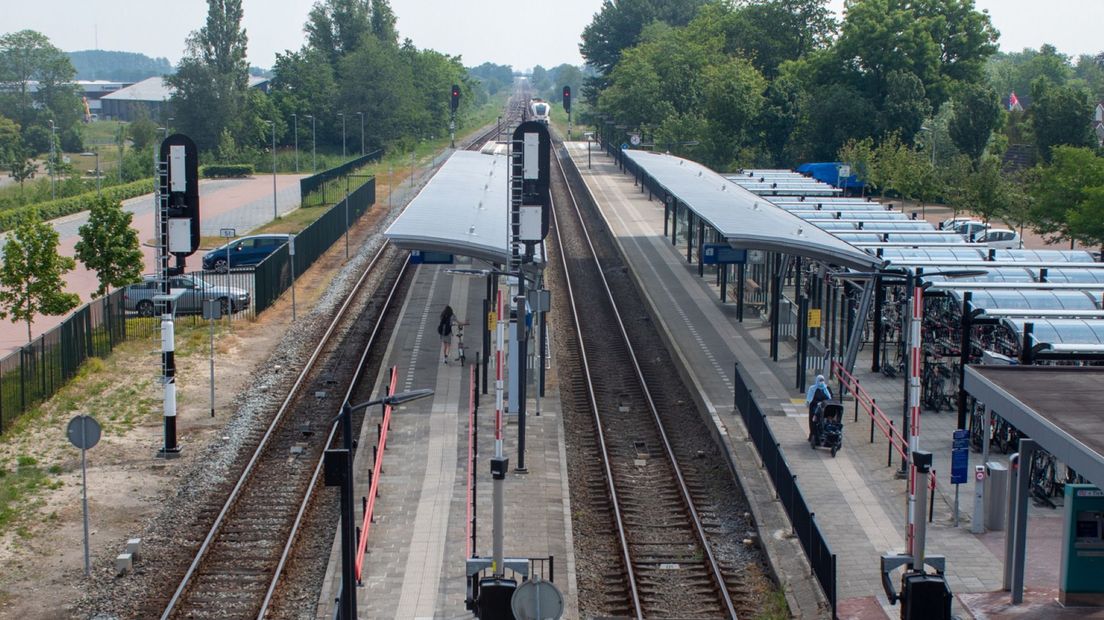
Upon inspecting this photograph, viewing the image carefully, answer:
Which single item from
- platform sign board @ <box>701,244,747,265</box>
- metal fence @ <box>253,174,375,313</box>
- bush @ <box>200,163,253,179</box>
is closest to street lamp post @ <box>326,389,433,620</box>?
platform sign board @ <box>701,244,747,265</box>

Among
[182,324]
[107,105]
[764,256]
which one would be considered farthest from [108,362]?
[107,105]

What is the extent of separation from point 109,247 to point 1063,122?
147 ft

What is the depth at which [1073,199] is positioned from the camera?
36.3m

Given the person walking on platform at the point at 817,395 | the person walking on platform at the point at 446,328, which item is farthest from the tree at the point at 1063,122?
the person walking on platform at the point at 817,395

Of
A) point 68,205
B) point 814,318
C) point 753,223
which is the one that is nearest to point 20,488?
point 814,318

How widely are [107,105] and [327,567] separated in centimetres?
14817

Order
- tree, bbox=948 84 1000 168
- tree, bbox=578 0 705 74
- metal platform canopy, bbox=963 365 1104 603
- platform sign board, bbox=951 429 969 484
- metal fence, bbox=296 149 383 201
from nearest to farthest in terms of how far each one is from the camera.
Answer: metal platform canopy, bbox=963 365 1104 603
platform sign board, bbox=951 429 969 484
tree, bbox=948 84 1000 168
metal fence, bbox=296 149 383 201
tree, bbox=578 0 705 74

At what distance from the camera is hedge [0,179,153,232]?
5028cm

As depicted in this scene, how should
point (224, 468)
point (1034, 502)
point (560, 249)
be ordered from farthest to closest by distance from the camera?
point (560, 249) → point (224, 468) → point (1034, 502)

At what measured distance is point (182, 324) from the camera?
103 ft

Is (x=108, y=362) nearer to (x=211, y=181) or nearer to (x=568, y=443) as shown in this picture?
(x=568, y=443)

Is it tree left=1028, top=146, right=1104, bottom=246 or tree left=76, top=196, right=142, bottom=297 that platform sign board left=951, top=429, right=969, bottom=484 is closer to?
tree left=1028, top=146, right=1104, bottom=246

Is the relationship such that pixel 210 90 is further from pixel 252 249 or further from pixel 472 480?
pixel 472 480

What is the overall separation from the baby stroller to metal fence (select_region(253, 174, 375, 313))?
1594cm
